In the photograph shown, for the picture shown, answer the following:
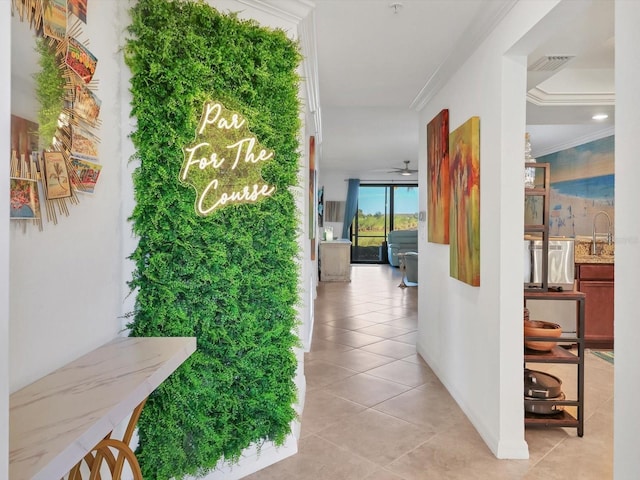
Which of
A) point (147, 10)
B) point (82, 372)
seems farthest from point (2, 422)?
point (147, 10)

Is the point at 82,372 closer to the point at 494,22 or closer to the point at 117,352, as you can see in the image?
the point at 117,352

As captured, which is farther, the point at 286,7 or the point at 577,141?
the point at 577,141

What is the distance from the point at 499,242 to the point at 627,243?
1.00m

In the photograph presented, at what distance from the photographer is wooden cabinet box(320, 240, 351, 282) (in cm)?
980

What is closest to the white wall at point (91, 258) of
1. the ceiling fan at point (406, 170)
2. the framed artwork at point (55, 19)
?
the framed artwork at point (55, 19)

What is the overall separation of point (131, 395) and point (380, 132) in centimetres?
623

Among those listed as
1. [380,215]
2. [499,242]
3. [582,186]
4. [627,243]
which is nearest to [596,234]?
[582,186]

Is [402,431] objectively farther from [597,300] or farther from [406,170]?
[406,170]

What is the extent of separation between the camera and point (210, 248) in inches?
80.8

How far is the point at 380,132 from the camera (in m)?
6.86

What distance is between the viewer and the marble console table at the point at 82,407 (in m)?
0.92

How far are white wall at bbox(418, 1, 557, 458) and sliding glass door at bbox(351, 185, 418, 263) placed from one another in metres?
10.4

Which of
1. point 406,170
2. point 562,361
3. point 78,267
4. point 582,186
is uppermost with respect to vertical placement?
point 406,170

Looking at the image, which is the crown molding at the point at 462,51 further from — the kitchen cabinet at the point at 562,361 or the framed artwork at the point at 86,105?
the framed artwork at the point at 86,105
